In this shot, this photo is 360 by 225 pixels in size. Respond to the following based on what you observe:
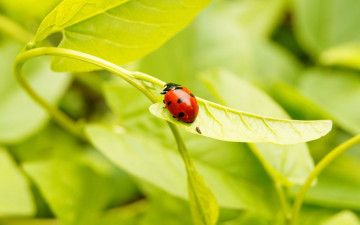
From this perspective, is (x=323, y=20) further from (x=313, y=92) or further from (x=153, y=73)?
(x=153, y=73)

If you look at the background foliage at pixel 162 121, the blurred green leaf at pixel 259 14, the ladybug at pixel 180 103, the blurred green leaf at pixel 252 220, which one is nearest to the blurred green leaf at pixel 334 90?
the background foliage at pixel 162 121

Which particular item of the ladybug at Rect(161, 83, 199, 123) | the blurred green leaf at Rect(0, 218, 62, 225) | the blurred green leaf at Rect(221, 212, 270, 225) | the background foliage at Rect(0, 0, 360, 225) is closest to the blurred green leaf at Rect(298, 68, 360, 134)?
the background foliage at Rect(0, 0, 360, 225)

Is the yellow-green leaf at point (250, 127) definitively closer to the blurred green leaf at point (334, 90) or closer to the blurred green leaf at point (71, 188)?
the blurred green leaf at point (71, 188)

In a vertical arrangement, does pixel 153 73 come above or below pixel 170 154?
above

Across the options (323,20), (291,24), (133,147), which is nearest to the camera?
(133,147)

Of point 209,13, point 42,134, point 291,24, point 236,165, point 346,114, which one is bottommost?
point 236,165

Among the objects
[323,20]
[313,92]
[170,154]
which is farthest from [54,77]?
[323,20]
